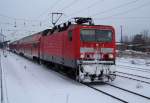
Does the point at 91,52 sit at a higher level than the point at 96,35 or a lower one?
lower

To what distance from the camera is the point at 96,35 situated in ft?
46.2

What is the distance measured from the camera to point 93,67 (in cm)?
1334

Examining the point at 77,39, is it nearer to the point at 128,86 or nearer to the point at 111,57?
the point at 111,57

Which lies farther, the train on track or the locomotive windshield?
the locomotive windshield

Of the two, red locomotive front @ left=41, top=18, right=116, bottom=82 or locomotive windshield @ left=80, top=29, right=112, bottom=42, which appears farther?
locomotive windshield @ left=80, top=29, right=112, bottom=42

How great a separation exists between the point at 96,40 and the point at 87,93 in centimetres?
356

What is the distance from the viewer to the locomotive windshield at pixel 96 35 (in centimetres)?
1385

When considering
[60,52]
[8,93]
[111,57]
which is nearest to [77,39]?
[111,57]

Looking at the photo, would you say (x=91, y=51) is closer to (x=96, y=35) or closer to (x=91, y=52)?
(x=91, y=52)

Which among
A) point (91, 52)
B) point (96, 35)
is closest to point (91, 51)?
point (91, 52)

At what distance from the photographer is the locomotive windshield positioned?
13852 mm

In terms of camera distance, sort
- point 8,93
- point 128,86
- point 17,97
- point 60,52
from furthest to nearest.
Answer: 1. point 60,52
2. point 128,86
3. point 8,93
4. point 17,97

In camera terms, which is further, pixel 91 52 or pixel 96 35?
pixel 96 35

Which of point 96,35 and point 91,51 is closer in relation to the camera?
point 91,51
